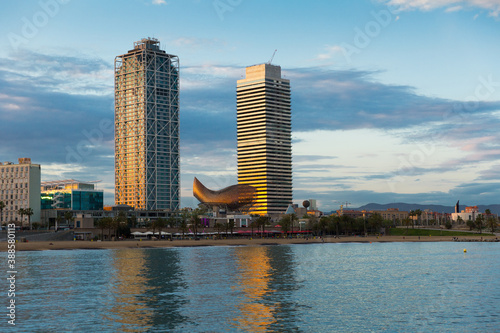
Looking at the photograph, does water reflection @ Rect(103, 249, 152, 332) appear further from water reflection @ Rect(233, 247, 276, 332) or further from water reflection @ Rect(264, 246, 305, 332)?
water reflection @ Rect(264, 246, 305, 332)

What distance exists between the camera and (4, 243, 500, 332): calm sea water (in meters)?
52.9

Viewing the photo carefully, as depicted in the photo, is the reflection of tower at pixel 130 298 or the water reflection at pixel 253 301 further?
the reflection of tower at pixel 130 298

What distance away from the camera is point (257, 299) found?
6738cm

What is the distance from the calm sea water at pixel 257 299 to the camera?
52.9 meters

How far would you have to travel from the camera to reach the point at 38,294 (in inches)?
2844

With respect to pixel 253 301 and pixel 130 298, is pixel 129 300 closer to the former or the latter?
pixel 130 298

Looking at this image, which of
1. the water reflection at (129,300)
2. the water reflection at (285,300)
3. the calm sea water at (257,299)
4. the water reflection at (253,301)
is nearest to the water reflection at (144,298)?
the water reflection at (129,300)

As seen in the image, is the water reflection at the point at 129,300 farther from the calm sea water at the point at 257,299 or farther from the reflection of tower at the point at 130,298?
the calm sea water at the point at 257,299

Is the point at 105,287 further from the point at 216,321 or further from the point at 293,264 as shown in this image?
the point at 293,264

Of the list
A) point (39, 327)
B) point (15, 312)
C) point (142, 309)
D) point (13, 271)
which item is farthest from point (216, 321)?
point (13, 271)

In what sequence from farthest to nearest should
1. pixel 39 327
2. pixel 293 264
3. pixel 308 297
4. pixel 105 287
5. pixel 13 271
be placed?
pixel 293 264 → pixel 13 271 → pixel 105 287 → pixel 308 297 → pixel 39 327

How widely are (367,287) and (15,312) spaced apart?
46.1 meters

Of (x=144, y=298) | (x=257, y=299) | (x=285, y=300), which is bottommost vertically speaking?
(x=285, y=300)

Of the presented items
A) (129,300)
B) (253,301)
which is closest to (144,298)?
(129,300)
